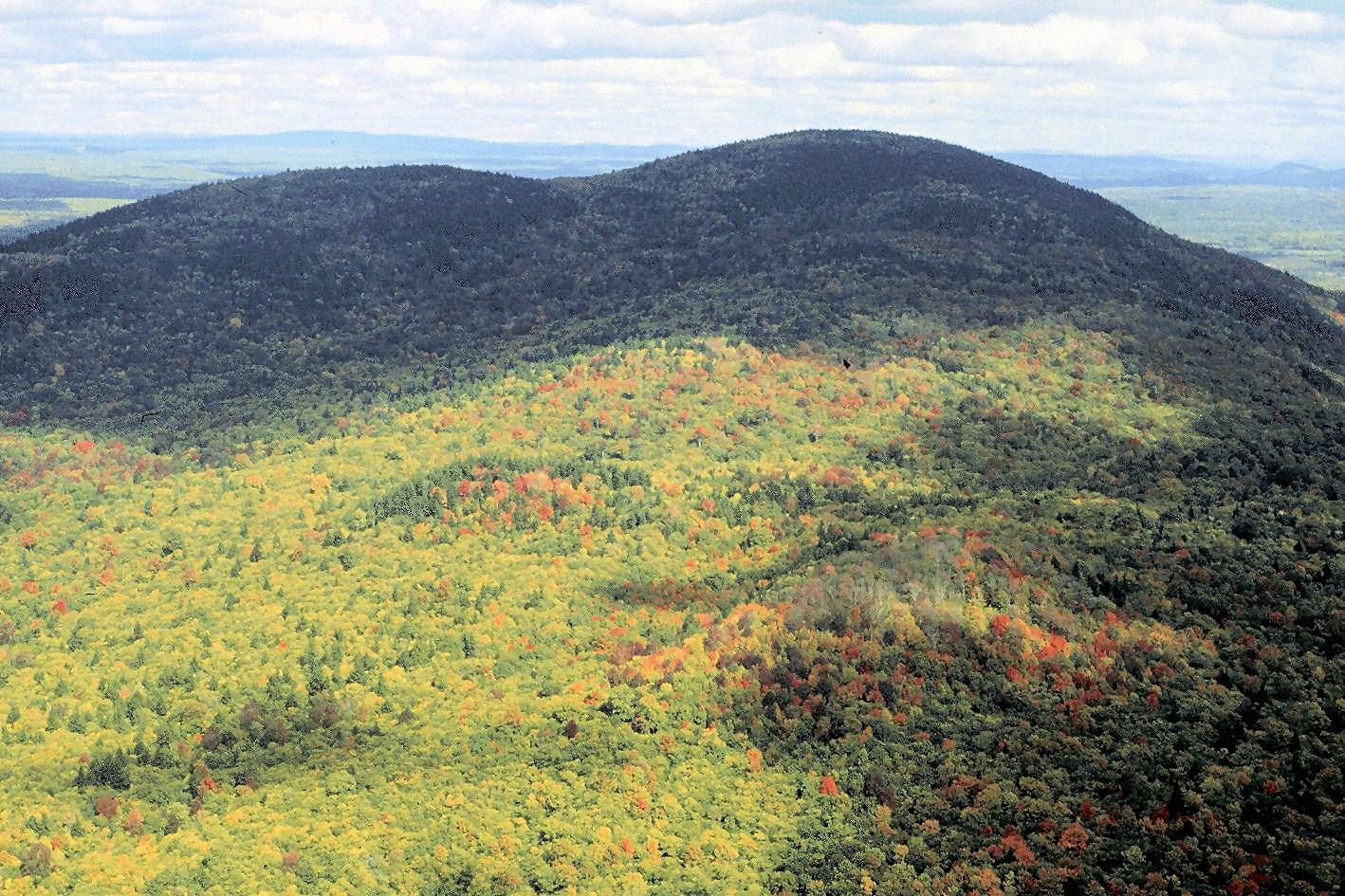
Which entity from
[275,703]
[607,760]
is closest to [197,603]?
[275,703]

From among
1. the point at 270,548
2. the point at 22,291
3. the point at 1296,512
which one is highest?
the point at 22,291

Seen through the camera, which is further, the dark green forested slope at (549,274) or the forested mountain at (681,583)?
the dark green forested slope at (549,274)

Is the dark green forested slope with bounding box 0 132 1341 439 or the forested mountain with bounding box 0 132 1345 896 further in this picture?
the dark green forested slope with bounding box 0 132 1341 439

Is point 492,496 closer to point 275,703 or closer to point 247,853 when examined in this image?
point 275,703

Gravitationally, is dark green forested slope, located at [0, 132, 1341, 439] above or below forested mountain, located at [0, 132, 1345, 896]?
above

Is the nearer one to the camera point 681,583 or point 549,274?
point 681,583

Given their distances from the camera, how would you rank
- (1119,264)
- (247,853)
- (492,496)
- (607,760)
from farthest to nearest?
1. (1119,264)
2. (492,496)
3. (607,760)
4. (247,853)

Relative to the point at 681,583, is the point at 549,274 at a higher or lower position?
higher

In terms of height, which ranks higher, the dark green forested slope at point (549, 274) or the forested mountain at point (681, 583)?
the dark green forested slope at point (549, 274)
